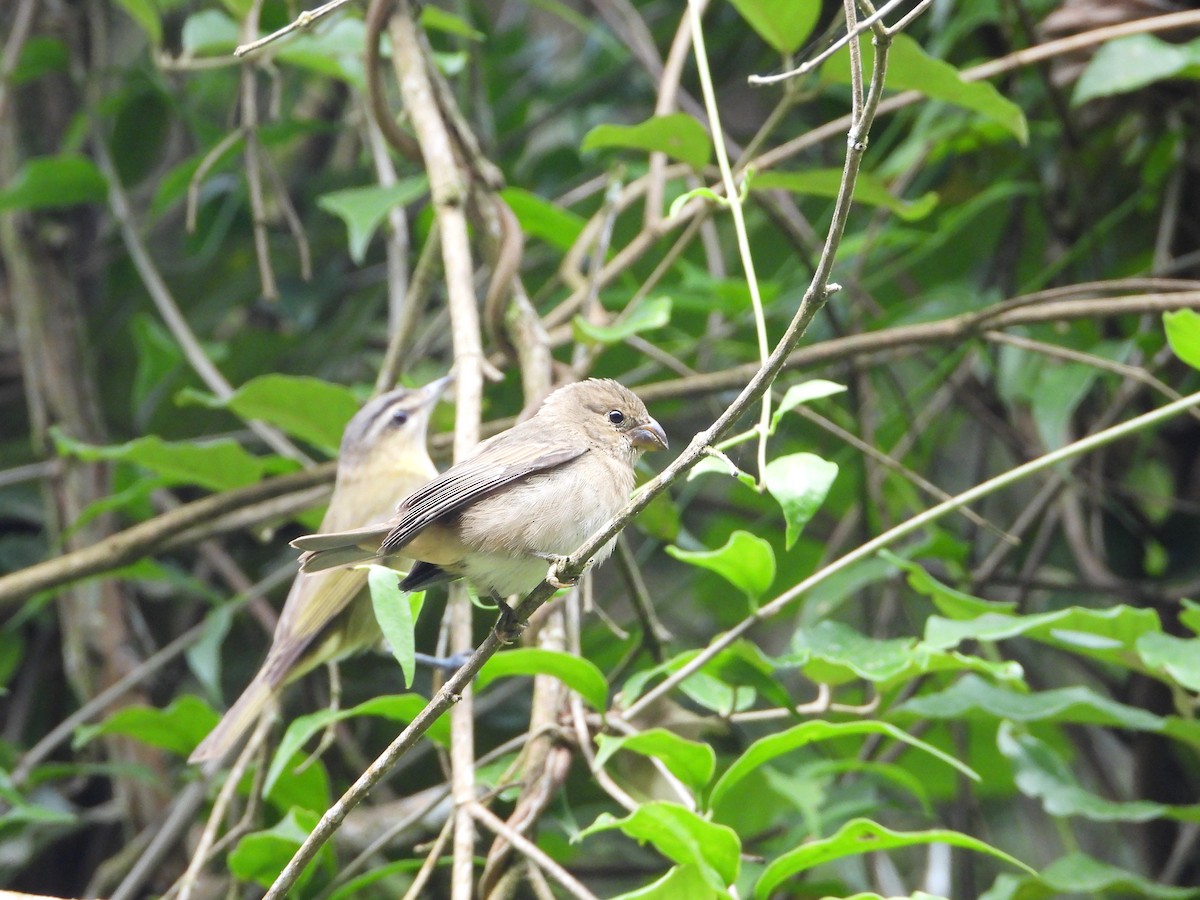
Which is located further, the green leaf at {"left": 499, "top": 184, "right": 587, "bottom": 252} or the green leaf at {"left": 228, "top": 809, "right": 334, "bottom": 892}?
the green leaf at {"left": 499, "top": 184, "right": 587, "bottom": 252}

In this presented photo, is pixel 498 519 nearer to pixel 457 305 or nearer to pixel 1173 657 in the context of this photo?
pixel 457 305

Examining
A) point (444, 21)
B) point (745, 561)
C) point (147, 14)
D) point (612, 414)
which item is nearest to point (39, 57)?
point (147, 14)

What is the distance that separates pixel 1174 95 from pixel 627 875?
3.21 meters

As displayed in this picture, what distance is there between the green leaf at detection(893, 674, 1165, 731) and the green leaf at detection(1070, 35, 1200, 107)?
65.1 inches

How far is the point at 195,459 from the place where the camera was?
366cm

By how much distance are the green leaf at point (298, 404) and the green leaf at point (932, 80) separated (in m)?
1.66

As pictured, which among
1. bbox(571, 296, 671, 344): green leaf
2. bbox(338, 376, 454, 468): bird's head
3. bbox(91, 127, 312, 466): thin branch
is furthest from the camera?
bbox(91, 127, 312, 466): thin branch

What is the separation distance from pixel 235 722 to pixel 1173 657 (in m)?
2.40

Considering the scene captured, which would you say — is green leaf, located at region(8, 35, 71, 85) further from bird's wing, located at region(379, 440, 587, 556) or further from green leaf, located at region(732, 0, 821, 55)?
bird's wing, located at region(379, 440, 587, 556)

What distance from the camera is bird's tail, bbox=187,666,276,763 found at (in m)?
3.43

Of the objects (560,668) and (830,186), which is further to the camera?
(830,186)

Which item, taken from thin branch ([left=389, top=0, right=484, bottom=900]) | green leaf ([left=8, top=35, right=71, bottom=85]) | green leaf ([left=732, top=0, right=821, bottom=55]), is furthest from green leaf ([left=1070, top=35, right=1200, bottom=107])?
green leaf ([left=8, top=35, right=71, bottom=85])

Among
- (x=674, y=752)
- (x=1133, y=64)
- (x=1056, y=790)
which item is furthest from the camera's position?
(x=1133, y=64)

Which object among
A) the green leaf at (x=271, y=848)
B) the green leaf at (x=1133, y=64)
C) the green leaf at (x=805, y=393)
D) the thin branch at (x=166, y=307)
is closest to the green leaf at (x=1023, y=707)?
the green leaf at (x=805, y=393)
